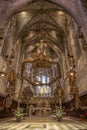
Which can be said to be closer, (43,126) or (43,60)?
(43,126)

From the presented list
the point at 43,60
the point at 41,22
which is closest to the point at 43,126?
the point at 43,60

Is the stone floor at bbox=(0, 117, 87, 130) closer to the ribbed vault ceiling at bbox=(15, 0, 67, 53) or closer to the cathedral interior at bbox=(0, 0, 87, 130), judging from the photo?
the cathedral interior at bbox=(0, 0, 87, 130)

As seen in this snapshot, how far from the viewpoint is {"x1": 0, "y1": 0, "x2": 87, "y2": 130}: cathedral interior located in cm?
1374

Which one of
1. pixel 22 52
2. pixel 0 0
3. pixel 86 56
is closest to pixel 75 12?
pixel 86 56

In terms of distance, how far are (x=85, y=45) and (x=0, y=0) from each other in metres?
10.5

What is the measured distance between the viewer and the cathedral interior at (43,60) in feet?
45.1

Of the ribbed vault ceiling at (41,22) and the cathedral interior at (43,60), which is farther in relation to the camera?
the ribbed vault ceiling at (41,22)

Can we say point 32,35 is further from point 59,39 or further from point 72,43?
point 72,43

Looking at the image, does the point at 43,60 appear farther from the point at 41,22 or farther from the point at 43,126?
the point at 41,22

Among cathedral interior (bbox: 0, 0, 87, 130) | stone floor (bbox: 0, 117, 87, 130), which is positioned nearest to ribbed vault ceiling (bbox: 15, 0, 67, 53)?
cathedral interior (bbox: 0, 0, 87, 130)

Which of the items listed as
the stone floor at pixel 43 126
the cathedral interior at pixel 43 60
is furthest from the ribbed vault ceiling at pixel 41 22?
the stone floor at pixel 43 126

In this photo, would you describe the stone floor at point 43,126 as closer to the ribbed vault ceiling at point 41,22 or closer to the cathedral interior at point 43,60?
the cathedral interior at point 43,60

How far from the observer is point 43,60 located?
13.7m

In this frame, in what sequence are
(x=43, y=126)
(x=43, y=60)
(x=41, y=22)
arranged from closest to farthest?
(x=43, y=126) → (x=43, y=60) → (x=41, y=22)
